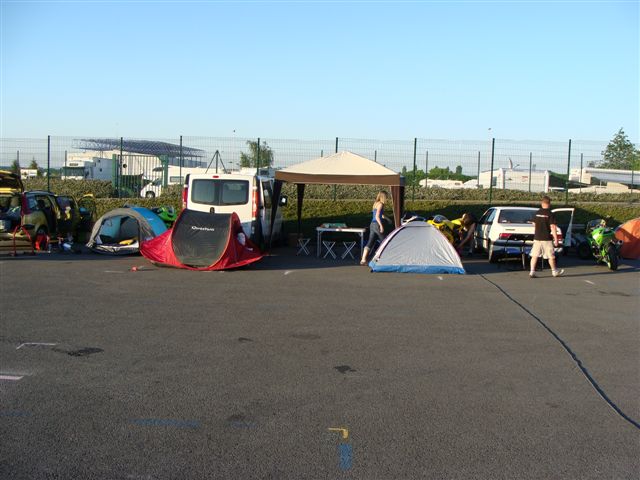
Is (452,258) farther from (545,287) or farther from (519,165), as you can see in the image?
(519,165)

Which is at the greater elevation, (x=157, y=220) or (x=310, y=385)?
(x=157, y=220)

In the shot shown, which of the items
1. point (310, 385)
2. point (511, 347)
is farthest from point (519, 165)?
point (310, 385)

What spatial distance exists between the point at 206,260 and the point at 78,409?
8362 mm

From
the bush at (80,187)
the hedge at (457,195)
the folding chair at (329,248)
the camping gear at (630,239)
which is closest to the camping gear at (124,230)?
the folding chair at (329,248)

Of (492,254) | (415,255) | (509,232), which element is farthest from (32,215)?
(509,232)

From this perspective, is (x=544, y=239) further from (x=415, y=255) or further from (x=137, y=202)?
(x=137, y=202)

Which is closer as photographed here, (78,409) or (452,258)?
(78,409)

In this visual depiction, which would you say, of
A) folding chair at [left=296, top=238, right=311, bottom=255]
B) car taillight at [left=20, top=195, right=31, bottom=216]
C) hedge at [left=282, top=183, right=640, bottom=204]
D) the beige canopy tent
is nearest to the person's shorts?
the beige canopy tent

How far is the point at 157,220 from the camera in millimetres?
16438

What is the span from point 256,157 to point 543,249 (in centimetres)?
1352

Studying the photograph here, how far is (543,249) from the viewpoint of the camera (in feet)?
46.0

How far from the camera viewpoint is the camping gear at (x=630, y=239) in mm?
17641

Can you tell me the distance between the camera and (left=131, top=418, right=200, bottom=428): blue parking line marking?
518 cm

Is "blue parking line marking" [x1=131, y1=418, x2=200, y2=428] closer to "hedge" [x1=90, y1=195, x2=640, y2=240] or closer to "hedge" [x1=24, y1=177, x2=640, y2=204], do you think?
"hedge" [x1=90, y1=195, x2=640, y2=240]
